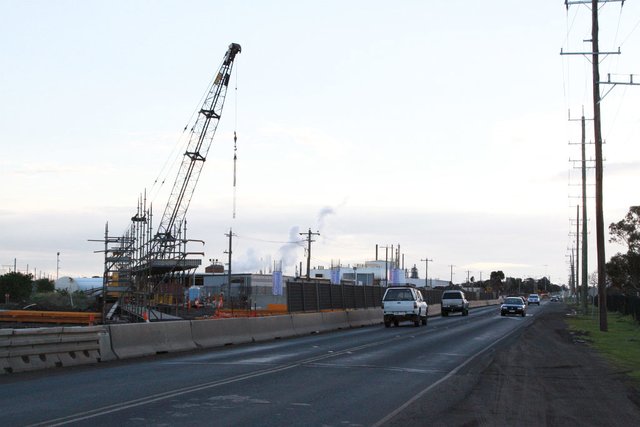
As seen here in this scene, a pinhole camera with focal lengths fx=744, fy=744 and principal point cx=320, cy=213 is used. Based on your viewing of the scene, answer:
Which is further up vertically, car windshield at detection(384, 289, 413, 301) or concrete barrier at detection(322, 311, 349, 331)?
car windshield at detection(384, 289, 413, 301)

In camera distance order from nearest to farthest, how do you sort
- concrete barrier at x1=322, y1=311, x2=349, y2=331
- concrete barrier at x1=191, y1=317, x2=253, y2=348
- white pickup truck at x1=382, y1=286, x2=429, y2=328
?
concrete barrier at x1=191, y1=317, x2=253, y2=348 → concrete barrier at x1=322, y1=311, x2=349, y2=331 → white pickup truck at x1=382, y1=286, x2=429, y2=328

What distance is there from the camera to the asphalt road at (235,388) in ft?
33.0

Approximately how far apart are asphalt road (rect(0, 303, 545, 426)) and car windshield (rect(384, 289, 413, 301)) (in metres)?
17.8

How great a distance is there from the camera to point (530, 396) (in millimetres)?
12875

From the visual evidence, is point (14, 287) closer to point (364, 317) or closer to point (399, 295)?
point (364, 317)

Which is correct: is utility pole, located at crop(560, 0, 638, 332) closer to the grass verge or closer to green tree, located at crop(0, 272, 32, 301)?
the grass verge

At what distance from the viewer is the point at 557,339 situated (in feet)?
98.4

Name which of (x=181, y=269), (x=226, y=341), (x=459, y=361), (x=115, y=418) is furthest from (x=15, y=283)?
(x=115, y=418)

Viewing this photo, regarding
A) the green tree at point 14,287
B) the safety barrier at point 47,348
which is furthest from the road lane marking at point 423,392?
the green tree at point 14,287

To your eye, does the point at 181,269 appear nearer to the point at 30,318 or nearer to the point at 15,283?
the point at 30,318

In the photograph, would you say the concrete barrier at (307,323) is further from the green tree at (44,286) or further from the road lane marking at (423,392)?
the green tree at (44,286)

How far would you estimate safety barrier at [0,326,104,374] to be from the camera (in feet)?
50.6

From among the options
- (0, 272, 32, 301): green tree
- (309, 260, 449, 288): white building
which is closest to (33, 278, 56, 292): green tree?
(0, 272, 32, 301): green tree

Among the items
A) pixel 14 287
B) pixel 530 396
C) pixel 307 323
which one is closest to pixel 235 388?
pixel 530 396
